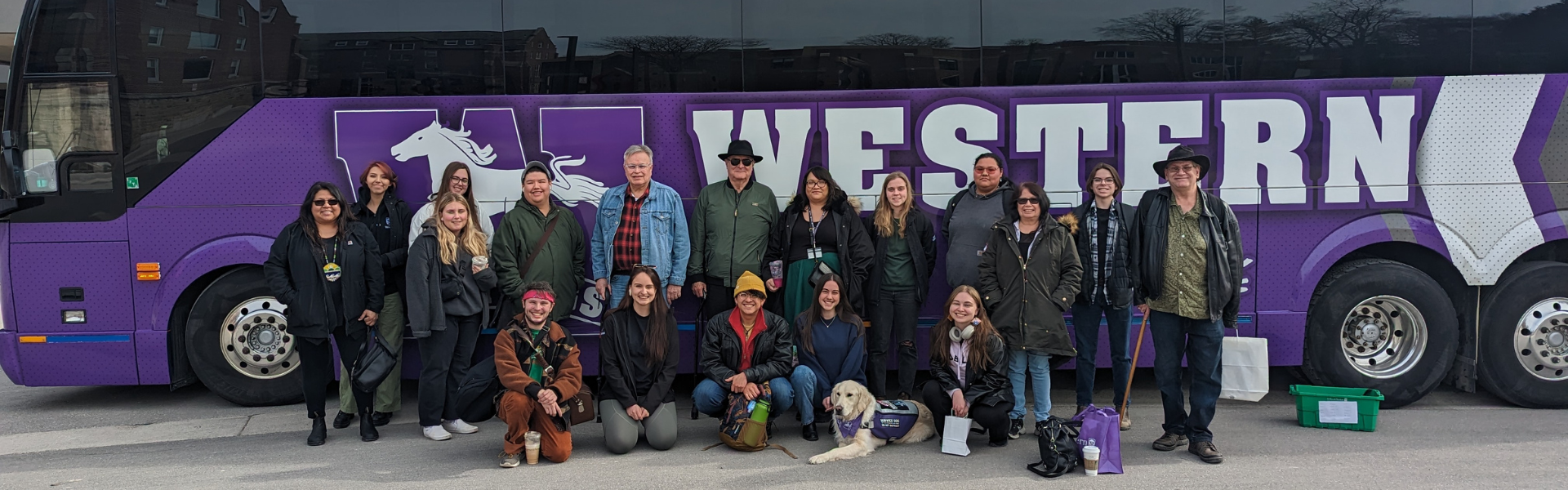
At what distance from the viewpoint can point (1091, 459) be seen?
5.00m

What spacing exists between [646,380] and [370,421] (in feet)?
5.85

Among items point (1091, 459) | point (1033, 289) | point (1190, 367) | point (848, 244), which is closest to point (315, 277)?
point (848, 244)

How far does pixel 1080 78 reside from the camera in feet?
21.4

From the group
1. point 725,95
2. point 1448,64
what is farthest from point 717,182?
point 1448,64

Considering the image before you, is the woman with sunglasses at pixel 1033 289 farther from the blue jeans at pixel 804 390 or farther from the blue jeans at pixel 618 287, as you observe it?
the blue jeans at pixel 618 287

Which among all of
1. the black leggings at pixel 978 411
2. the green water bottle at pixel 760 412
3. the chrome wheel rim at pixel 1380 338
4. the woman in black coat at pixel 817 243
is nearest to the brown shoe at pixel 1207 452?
the black leggings at pixel 978 411

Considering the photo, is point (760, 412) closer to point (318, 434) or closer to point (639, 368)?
point (639, 368)

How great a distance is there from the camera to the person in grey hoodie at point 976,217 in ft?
19.9

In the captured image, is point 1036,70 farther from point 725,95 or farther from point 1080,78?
point 725,95

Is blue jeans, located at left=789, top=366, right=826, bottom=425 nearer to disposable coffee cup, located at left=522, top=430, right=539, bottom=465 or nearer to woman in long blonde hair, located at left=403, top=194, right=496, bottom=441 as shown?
disposable coffee cup, located at left=522, top=430, right=539, bottom=465

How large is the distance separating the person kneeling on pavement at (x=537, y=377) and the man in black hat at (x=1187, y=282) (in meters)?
3.29

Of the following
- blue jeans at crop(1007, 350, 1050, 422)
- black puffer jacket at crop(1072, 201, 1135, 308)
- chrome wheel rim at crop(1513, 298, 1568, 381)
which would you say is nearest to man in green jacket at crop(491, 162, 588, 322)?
blue jeans at crop(1007, 350, 1050, 422)

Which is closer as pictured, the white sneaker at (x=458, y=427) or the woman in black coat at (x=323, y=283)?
the woman in black coat at (x=323, y=283)

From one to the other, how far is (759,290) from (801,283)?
64 centimetres
